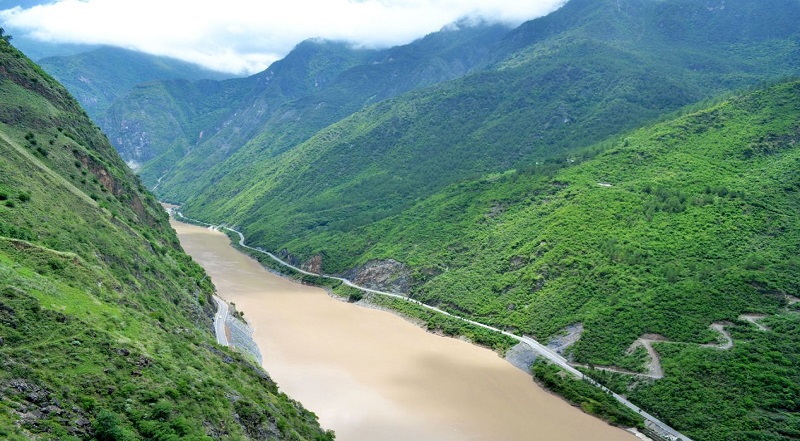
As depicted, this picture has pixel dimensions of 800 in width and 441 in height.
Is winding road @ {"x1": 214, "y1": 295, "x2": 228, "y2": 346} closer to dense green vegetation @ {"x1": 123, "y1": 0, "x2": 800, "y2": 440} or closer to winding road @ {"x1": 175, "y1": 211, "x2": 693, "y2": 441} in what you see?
winding road @ {"x1": 175, "y1": 211, "x2": 693, "y2": 441}

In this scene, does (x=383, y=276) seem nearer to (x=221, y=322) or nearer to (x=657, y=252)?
(x=221, y=322)

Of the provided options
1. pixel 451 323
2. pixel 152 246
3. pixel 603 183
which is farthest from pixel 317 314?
pixel 603 183

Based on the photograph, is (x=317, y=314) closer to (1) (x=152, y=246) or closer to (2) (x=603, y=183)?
(1) (x=152, y=246)

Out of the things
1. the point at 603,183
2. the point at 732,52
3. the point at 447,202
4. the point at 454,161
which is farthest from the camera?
the point at 732,52

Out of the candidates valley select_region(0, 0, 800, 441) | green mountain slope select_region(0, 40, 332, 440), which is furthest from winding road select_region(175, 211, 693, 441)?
green mountain slope select_region(0, 40, 332, 440)

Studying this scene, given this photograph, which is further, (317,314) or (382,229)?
(382,229)
